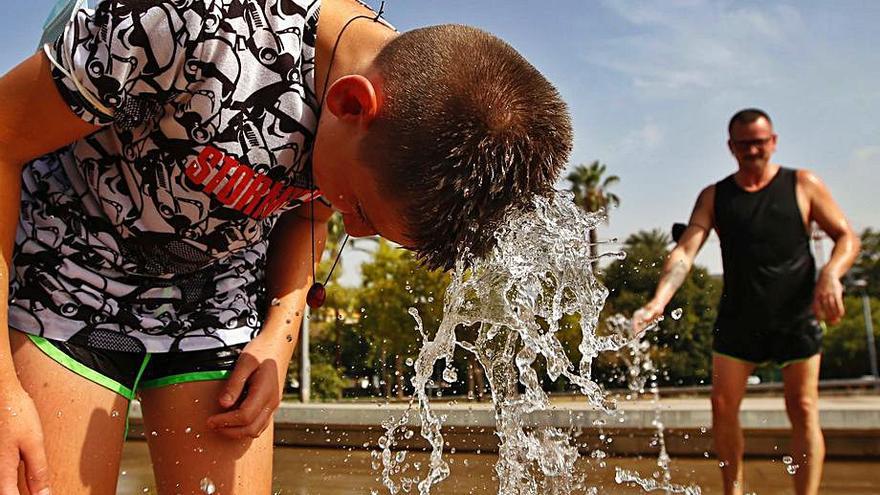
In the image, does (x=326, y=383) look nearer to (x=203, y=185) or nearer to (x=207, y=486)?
(x=207, y=486)

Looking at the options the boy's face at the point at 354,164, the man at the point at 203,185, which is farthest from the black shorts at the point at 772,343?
the boy's face at the point at 354,164

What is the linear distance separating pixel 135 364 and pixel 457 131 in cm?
102

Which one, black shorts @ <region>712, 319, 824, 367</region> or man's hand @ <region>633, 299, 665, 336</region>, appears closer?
man's hand @ <region>633, 299, 665, 336</region>

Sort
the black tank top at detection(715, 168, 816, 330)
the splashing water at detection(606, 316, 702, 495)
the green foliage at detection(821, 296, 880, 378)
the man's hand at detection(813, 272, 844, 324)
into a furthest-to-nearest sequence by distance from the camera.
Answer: the green foliage at detection(821, 296, 880, 378) → the black tank top at detection(715, 168, 816, 330) → the man's hand at detection(813, 272, 844, 324) → the splashing water at detection(606, 316, 702, 495)

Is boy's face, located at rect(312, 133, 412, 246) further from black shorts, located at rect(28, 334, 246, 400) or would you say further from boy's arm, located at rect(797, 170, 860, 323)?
boy's arm, located at rect(797, 170, 860, 323)

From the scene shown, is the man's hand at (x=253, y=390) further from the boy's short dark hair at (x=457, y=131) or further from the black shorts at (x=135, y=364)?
the boy's short dark hair at (x=457, y=131)

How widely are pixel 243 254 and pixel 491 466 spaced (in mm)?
3117

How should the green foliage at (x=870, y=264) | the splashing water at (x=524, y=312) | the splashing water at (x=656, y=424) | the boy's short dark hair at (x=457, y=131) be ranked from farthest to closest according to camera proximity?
the green foliage at (x=870, y=264) → the splashing water at (x=656, y=424) → the splashing water at (x=524, y=312) → the boy's short dark hair at (x=457, y=131)

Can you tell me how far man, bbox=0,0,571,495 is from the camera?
1.51 metres

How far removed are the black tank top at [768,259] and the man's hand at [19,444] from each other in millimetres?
3146

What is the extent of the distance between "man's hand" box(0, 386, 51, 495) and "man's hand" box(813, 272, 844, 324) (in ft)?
10.1

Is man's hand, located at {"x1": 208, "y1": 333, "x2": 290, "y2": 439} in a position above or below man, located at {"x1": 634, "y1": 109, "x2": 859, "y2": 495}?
below

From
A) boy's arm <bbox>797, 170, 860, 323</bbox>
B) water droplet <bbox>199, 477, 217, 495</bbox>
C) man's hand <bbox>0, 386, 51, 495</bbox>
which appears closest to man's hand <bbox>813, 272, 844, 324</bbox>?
boy's arm <bbox>797, 170, 860, 323</bbox>

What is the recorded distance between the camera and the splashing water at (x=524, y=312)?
2.15 m
